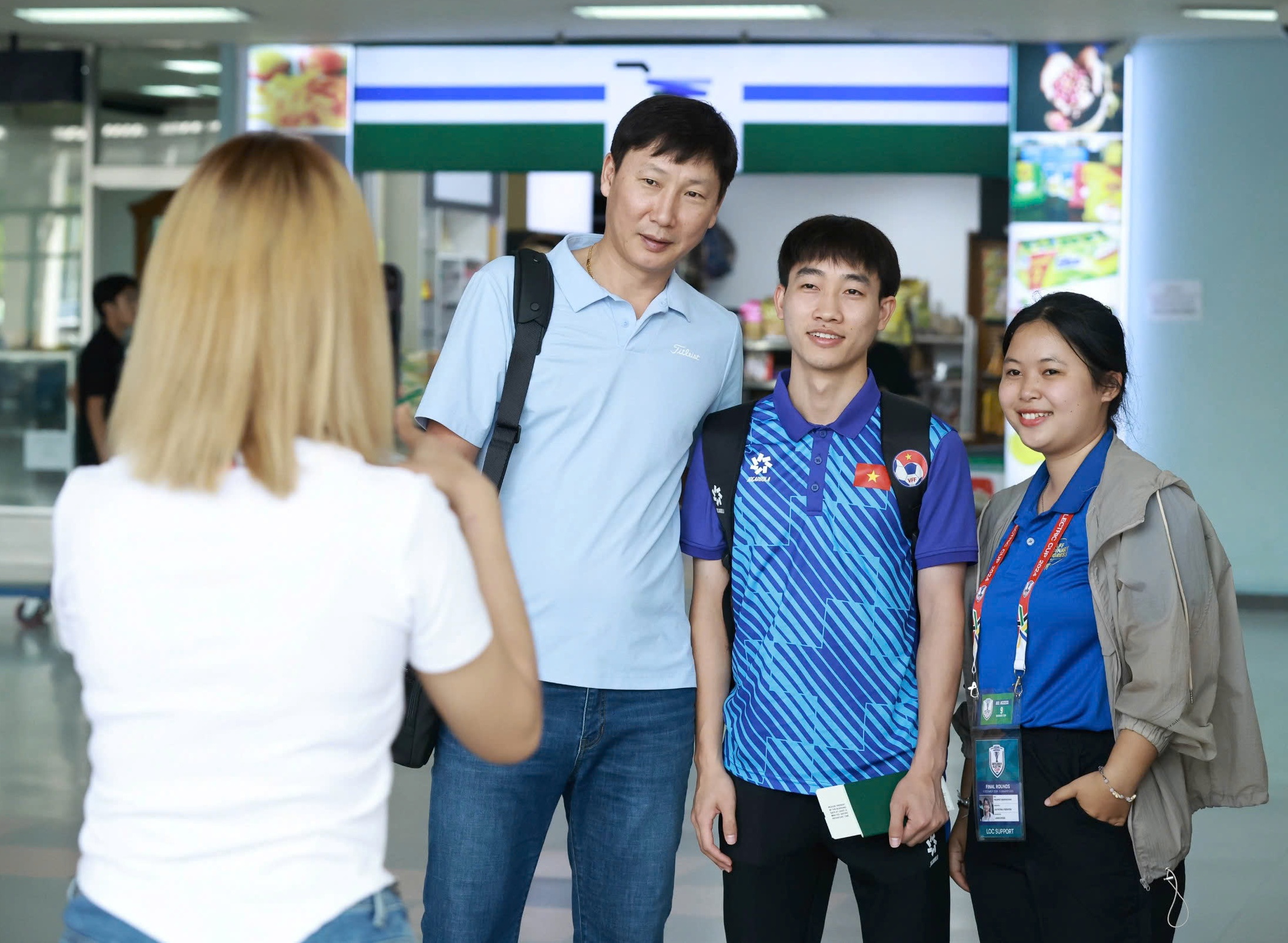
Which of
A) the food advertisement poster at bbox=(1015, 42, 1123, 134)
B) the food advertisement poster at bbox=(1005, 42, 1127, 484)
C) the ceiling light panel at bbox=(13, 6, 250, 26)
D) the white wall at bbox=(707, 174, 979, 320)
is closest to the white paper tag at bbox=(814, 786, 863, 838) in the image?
the food advertisement poster at bbox=(1005, 42, 1127, 484)

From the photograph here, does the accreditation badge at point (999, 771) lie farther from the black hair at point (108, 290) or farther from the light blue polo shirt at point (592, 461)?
the black hair at point (108, 290)

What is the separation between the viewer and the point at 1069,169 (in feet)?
24.8

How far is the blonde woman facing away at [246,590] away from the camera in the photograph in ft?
3.70

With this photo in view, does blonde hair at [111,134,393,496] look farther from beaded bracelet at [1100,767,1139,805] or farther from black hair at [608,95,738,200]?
beaded bracelet at [1100,767,1139,805]

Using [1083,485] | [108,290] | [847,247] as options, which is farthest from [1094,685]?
[108,290]

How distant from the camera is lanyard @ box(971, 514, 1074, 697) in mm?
1997

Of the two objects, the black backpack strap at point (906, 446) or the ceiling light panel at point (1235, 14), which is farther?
the ceiling light panel at point (1235, 14)

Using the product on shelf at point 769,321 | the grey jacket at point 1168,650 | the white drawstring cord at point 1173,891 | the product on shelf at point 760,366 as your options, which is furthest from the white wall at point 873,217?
the white drawstring cord at point 1173,891

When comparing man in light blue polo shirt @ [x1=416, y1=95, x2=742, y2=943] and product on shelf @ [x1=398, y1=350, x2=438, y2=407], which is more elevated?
product on shelf @ [x1=398, y1=350, x2=438, y2=407]

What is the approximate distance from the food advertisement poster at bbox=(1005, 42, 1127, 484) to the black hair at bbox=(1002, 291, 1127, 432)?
554 centimetres

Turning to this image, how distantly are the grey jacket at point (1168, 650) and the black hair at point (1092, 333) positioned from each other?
0.40 ft

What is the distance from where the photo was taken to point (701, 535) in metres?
Result: 2.05

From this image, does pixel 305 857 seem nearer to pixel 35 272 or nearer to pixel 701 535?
pixel 701 535

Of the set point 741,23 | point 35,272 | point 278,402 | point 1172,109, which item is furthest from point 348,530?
point 35,272
